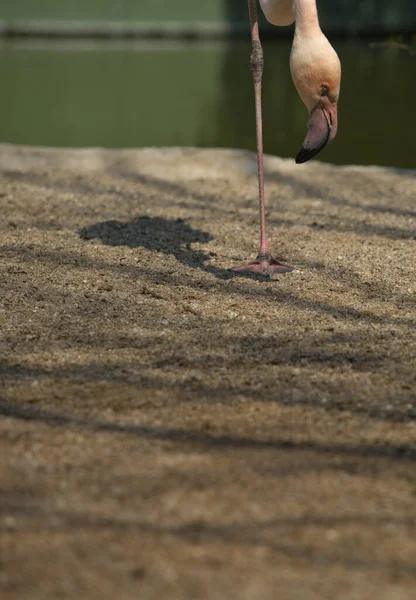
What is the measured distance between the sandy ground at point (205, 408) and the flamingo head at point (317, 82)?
1.69 feet

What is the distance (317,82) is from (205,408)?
1164 mm

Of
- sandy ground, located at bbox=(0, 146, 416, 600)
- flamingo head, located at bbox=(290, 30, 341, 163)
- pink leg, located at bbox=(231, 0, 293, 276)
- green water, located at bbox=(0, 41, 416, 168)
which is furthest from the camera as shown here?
green water, located at bbox=(0, 41, 416, 168)

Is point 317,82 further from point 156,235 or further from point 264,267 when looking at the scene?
point 156,235

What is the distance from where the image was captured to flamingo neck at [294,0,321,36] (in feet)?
8.91

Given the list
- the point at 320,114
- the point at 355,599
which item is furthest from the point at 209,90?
the point at 355,599

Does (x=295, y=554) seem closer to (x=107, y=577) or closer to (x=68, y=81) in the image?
(x=107, y=577)

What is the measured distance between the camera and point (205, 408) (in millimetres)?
2059

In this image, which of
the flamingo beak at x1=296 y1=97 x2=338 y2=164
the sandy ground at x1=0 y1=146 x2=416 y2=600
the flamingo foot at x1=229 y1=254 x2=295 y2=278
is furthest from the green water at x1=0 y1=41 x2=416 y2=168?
the flamingo beak at x1=296 y1=97 x2=338 y2=164

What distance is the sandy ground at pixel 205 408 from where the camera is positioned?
4.85ft

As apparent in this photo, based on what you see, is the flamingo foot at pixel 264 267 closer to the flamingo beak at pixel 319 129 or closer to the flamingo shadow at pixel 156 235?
the flamingo shadow at pixel 156 235

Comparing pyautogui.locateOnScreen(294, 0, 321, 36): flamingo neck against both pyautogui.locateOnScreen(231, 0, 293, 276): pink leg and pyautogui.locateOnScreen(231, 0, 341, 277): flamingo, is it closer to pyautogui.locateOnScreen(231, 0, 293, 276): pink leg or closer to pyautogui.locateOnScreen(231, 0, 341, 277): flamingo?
pyautogui.locateOnScreen(231, 0, 341, 277): flamingo

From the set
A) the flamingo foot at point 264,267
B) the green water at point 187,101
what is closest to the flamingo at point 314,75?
the flamingo foot at point 264,267

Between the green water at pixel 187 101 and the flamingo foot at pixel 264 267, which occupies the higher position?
the flamingo foot at pixel 264 267

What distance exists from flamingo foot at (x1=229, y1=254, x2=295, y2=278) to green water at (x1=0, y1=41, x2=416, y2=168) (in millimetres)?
2698
